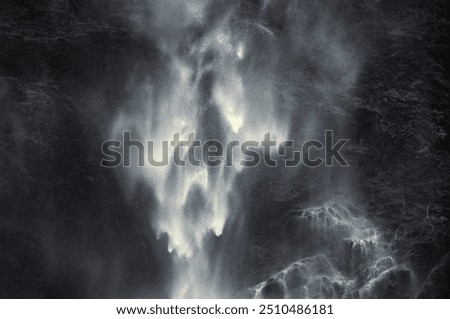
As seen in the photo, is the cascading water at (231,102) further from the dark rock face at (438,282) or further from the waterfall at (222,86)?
the dark rock face at (438,282)

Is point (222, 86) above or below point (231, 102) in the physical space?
above

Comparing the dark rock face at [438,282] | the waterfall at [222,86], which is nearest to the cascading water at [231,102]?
the waterfall at [222,86]

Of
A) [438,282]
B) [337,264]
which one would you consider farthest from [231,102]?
[438,282]

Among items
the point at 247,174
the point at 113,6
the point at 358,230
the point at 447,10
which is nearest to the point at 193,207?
the point at 247,174

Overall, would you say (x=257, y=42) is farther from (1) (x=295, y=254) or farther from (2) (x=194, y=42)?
(1) (x=295, y=254)

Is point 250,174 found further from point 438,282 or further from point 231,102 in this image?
point 438,282

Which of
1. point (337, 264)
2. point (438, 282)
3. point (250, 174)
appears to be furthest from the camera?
point (250, 174)

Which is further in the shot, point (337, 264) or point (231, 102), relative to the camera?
point (231, 102)

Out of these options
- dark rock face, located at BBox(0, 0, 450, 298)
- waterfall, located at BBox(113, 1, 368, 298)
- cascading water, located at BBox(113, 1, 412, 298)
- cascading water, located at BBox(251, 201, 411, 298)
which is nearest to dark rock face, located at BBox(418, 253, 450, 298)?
dark rock face, located at BBox(0, 0, 450, 298)
